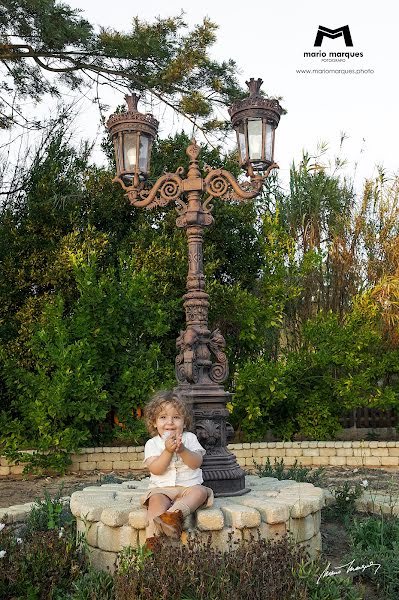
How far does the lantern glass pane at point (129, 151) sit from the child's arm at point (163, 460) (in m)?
2.50

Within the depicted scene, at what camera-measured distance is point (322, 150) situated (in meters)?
14.2

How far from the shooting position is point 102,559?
383 cm

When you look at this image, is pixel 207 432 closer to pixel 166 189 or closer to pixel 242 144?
pixel 166 189

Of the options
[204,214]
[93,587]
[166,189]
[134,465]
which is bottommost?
[134,465]

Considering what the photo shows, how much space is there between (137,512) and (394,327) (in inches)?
384

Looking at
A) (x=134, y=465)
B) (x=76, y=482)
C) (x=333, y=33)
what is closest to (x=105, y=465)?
(x=134, y=465)

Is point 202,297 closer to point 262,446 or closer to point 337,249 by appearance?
point 262,446

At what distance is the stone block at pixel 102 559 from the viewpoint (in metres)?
3.78

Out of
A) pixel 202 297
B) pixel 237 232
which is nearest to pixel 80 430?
pixel 237 232

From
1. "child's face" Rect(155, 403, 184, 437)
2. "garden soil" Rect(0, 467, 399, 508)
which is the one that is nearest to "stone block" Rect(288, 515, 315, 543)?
"child's face" Rect(155, 403, 184, 437)

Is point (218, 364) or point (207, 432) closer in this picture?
point (207, 432)

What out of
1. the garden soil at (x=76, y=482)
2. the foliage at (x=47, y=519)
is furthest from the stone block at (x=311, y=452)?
the foliage at (x=47, y=519)

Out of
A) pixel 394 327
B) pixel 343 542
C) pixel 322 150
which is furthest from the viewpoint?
pixel 322 150

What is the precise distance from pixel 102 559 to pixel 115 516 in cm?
32
